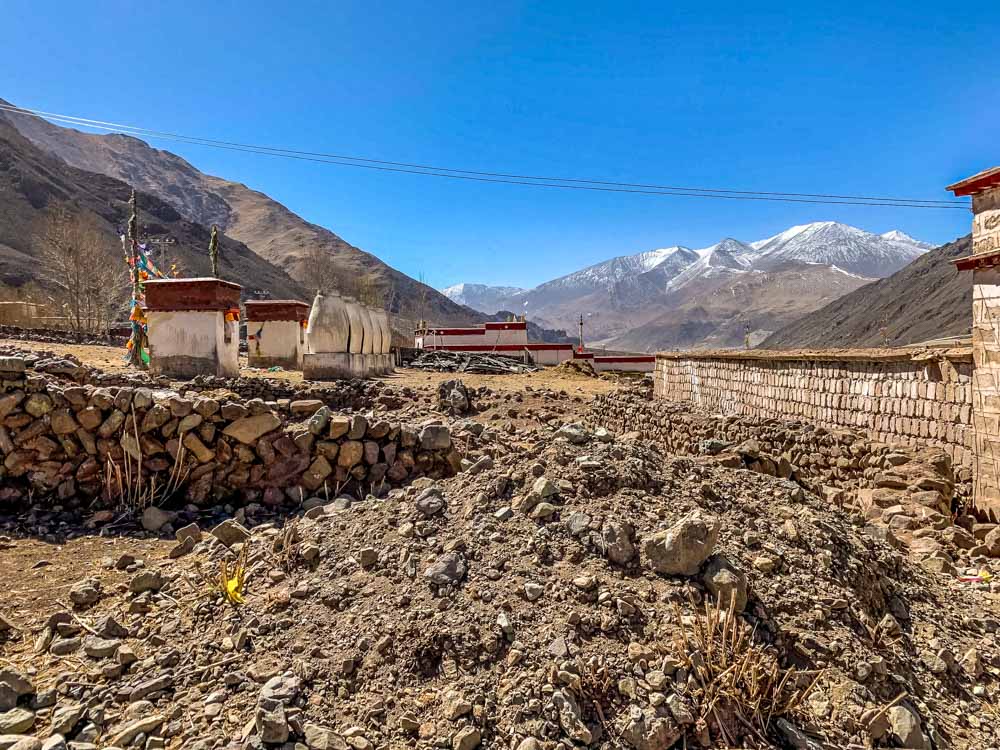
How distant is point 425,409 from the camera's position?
9.96 meters

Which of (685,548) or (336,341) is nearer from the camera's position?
(685,548)

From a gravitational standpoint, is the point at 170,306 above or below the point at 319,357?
above

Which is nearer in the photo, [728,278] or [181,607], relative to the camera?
[181,607]

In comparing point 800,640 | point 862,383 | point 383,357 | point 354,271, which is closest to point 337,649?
point 800,640

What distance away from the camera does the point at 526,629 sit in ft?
7.87

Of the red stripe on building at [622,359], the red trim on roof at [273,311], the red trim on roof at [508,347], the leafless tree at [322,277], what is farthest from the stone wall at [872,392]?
the leafless tree at [322,277]

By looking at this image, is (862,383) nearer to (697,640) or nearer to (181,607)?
(697,640)

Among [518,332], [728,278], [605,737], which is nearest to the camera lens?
[605,737]

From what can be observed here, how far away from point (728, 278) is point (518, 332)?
569 feet

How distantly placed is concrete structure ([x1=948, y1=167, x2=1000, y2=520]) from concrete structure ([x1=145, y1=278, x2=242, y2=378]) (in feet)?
40.6

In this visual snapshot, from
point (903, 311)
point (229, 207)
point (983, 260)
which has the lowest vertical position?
point (983, 260)

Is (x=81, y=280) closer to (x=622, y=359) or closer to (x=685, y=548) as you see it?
(x=622, y=359)

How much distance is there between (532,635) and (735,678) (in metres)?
0.79

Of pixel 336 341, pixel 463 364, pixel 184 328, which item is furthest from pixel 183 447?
pixel 463 364
